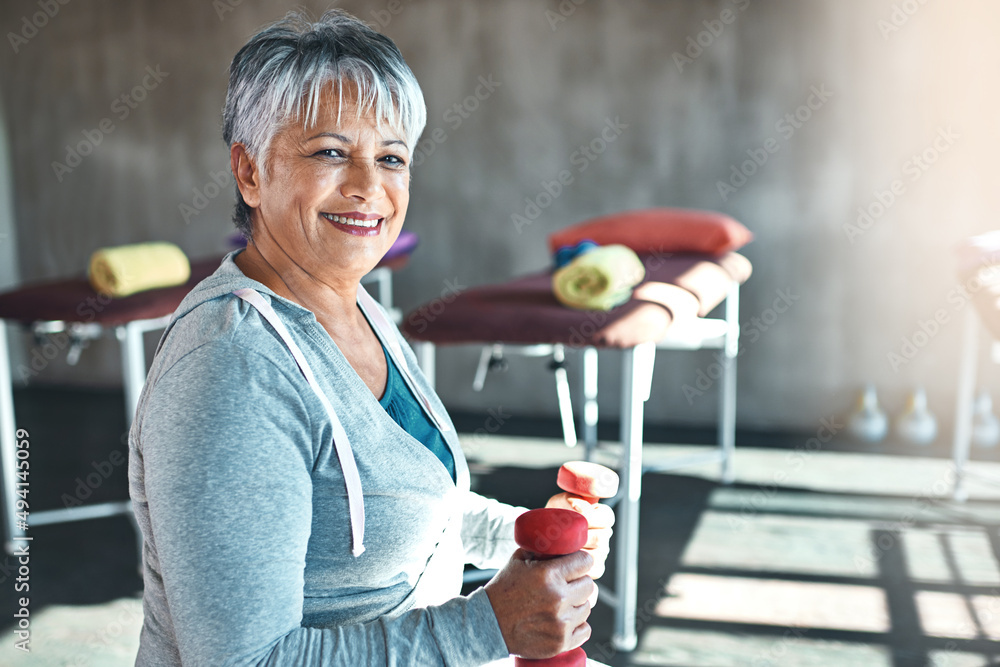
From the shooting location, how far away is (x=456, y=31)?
3.98 metres

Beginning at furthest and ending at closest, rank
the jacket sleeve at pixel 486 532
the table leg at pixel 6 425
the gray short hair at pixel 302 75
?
the table leg at pixel 6 425 → the jacket sleeve at pixel 486 532 → the gray short hair at pixel 302 75

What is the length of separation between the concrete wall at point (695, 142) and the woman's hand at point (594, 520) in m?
2.95

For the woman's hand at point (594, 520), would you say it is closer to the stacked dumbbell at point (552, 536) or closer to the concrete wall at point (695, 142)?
the stacked dumbbell at point (552, 536)

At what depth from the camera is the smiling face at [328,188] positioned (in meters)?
0.91

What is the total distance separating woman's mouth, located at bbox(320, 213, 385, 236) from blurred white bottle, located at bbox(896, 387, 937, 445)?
3223 mm

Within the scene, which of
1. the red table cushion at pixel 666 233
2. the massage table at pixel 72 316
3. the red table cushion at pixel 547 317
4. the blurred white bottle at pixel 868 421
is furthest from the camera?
the blurred white bottle at pixel 868 421

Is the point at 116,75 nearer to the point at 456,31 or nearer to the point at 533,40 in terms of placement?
the point at 456,31

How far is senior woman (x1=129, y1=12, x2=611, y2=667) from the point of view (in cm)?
71

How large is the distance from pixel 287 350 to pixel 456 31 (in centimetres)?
348

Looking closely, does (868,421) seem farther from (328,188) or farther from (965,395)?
(328,188)

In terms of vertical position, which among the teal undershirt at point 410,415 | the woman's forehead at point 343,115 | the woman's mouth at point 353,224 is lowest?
the teal undershirt at point 410,415

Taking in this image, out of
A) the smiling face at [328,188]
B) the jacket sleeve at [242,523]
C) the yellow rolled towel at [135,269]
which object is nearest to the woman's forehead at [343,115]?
the smiling face at [328,188]

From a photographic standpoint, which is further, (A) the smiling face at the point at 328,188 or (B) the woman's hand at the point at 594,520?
(B) the woman's hand at the point at 594,520

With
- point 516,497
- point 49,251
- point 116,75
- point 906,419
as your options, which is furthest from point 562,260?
point 49,251
